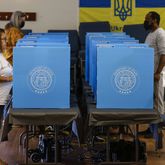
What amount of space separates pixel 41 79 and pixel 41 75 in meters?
0.03

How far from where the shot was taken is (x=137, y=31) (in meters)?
8.20

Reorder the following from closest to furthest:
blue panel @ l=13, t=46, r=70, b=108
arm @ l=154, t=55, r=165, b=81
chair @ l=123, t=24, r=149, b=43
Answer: blue panel @ l=13, t=46, r=70, b=108, arm @ l=154, t=55, r=165, b=81, chair @ l=123, t=24, r=149, b=43

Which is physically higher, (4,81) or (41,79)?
(41,79)

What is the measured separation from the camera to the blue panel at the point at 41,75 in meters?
3.38

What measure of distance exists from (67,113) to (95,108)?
23cm

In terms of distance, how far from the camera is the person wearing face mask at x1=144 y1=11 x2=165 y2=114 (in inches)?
199

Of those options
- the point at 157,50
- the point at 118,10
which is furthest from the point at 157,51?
the point at 118,10

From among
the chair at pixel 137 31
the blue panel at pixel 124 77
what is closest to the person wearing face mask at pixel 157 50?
the blue panel at pixel 124 77

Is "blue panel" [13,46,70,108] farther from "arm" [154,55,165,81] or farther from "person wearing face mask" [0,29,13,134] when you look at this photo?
"arm" [154,55,165,81]

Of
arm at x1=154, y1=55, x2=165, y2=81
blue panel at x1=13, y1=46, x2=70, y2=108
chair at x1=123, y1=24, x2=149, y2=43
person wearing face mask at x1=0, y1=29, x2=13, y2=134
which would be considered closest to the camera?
blue panel at x1=13, y1=46, x2=70, y2=108

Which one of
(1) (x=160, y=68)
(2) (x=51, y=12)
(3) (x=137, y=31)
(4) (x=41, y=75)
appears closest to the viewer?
(4) (x=41, y=75)

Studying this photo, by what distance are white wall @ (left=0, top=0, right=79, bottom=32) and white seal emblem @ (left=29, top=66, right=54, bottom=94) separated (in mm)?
5201

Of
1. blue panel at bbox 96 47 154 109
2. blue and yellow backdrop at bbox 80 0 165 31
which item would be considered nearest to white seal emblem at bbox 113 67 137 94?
blue panel at bbox 96 47 154 109

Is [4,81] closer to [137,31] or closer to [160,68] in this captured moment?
[160,68]
